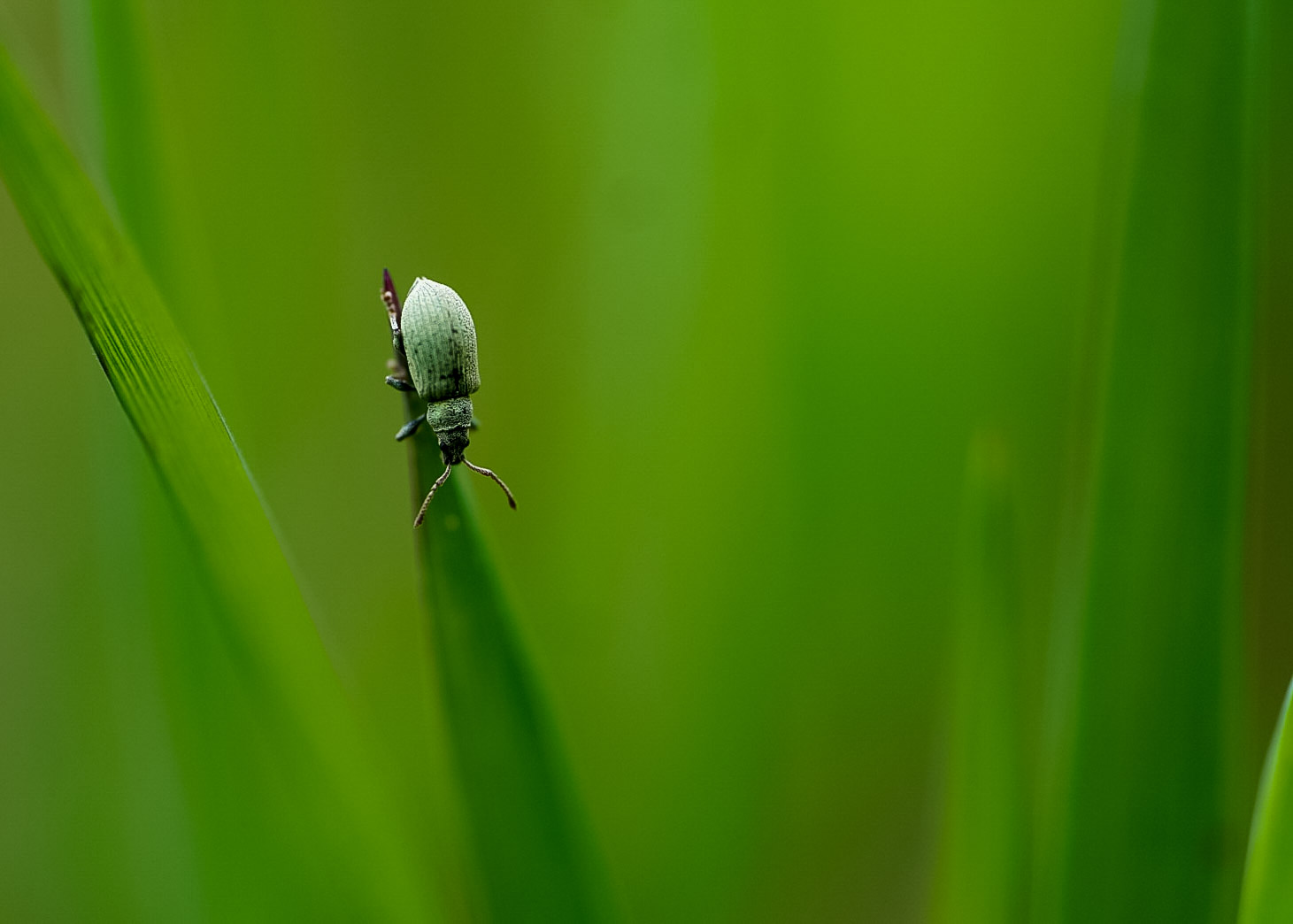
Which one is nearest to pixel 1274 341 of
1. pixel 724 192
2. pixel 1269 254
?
pixel 1269 254

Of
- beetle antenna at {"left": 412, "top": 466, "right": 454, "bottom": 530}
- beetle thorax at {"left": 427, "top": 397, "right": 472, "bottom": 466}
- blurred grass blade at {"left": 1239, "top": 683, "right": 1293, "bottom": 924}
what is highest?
beetle thorax at {"left": 427, "top": 397, "right": 472, "bottom": 466}

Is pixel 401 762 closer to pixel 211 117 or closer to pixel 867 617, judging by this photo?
pixel 867 617

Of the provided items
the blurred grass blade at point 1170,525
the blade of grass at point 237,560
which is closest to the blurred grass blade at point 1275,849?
the blurred grass blade at point 1170,525

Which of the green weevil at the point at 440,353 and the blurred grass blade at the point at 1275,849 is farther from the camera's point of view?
the green weevil at the point at 440,353

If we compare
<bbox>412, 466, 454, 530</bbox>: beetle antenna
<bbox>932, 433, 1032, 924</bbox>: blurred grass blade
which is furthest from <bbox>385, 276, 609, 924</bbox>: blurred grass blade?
<bbox>932, 433, 1032, 924</bbox>: blurred grass blade

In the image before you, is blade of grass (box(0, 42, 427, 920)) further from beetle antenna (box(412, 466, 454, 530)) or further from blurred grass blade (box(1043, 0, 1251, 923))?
blurred grass blade (box(1043, 0, 1251, 923))

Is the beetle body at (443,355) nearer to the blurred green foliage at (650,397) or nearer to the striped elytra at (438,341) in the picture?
the striped elytra at (438,341)

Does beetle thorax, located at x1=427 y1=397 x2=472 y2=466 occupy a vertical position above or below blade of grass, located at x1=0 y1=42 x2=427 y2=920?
above
